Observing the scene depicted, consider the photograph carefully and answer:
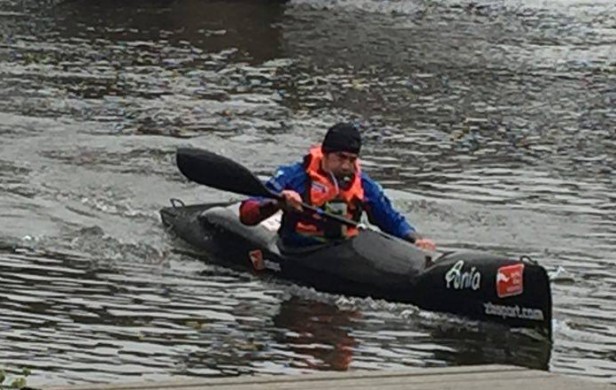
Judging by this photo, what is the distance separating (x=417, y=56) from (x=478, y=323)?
16.8m

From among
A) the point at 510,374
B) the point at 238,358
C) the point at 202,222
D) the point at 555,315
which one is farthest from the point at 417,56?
the point at 510,374

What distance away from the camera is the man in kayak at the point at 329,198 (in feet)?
38.4

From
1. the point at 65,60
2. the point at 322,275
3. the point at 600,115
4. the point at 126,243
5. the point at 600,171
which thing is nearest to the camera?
the point at 322,275

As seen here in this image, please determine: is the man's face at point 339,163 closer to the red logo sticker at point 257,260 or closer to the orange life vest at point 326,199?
the orange life vest at point 326,199

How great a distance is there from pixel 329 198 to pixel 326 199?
2 cm

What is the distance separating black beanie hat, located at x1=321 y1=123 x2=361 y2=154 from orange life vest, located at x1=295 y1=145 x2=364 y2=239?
8.9 inches

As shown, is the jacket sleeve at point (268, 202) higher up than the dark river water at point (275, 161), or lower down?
higher up

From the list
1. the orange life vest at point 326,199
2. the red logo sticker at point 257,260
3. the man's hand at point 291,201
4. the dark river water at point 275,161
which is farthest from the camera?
the red logo sticker at point 257,260

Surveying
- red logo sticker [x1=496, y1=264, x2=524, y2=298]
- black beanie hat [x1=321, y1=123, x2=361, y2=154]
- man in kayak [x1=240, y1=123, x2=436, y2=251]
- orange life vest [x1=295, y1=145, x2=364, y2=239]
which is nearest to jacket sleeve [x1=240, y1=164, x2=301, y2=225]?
man in kayak [x1=240, y1=123, x2=436, y2=251]

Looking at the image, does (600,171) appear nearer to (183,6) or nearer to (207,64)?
(207,64)

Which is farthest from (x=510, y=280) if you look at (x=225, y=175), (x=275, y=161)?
(x=275, y=161)

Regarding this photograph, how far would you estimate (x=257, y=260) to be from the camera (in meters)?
12.3

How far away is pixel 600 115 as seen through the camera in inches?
852

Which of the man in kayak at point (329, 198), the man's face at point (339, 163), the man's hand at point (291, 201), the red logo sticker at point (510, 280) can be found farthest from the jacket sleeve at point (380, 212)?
the red logo sticker at point (510, 280)
